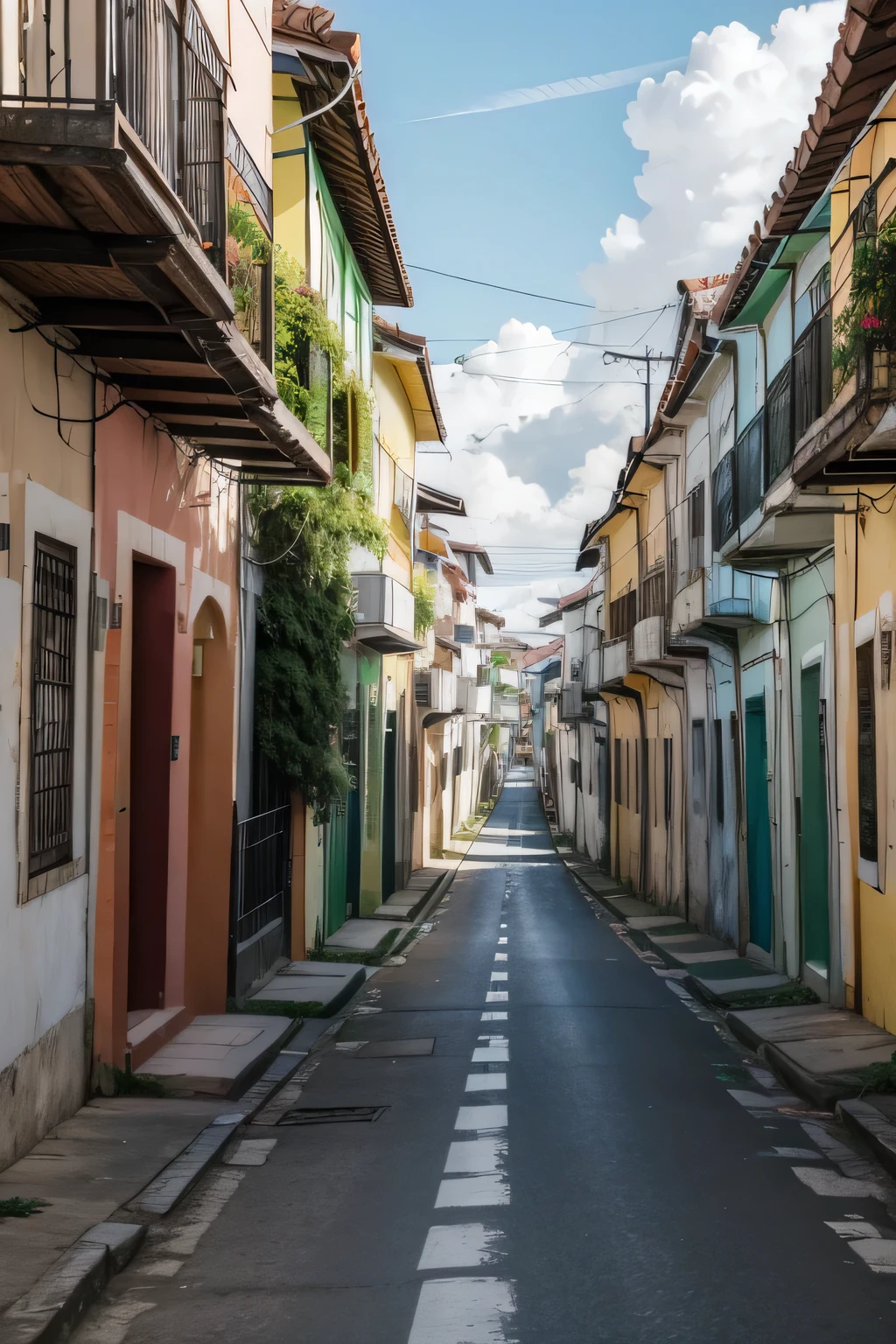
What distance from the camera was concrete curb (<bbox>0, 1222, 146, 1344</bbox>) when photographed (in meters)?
4.75

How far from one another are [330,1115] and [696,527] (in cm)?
1393

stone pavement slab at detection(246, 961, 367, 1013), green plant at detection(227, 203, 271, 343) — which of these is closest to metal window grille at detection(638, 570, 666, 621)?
stone pavement slab at detection(246, 961, 367, 1013)

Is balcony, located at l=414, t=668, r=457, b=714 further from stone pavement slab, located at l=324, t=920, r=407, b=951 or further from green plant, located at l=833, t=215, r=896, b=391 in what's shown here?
green plant, located at l=833, t=215, r=896, b=391

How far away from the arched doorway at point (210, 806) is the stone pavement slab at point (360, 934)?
19.5 ft

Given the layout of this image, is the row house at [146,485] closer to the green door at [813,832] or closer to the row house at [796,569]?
the row house at [796,569]

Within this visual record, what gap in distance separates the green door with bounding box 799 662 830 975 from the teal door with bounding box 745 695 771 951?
7.56 feet

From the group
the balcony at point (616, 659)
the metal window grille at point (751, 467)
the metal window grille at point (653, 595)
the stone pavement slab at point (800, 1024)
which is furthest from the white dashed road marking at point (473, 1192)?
the balcony at point (616, 659)

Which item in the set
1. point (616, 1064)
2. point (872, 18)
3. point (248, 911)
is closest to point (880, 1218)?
point (616, 1064)

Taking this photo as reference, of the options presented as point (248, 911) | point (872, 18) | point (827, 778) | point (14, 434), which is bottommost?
point (248, 911)

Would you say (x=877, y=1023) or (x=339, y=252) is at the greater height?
(x=339, y=252)

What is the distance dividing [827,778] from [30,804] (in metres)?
8.27

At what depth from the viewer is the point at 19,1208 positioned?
19.9 ft

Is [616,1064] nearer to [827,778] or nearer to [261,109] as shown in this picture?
[827,778]

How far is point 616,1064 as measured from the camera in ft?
34.2
